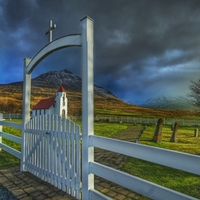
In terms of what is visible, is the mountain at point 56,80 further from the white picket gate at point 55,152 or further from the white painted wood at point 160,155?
the white painted wood at point 160,155

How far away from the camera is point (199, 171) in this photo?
41.3 inches

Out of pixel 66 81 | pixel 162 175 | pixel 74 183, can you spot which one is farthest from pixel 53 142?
pixel 162 175

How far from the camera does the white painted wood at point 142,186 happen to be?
3.91 feet

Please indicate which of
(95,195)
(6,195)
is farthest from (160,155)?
(6,195)

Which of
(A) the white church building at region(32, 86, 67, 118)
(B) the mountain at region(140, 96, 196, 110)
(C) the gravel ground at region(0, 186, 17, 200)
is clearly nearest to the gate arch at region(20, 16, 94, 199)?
(C) the gravel ground at region(0, 186, 17, 200)

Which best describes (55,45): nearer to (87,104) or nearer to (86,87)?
(86,87)

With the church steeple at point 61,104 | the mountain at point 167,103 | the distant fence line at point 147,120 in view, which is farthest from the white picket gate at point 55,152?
the distant fence line at point 147,120

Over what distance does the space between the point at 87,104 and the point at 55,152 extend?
1213 millimetres

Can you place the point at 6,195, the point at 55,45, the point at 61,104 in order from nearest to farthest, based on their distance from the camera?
the point at 6,195, the point at 55,45, the point at 61,104

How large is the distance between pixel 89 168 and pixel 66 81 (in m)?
3.03

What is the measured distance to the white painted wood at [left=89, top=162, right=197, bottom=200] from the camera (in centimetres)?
119

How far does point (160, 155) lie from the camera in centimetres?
129

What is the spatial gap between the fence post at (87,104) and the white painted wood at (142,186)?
200mm

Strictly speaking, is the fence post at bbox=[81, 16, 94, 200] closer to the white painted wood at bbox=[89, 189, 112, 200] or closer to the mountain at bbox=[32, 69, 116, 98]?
the white painted wood at bbox=[89, 189, 112, 200]
